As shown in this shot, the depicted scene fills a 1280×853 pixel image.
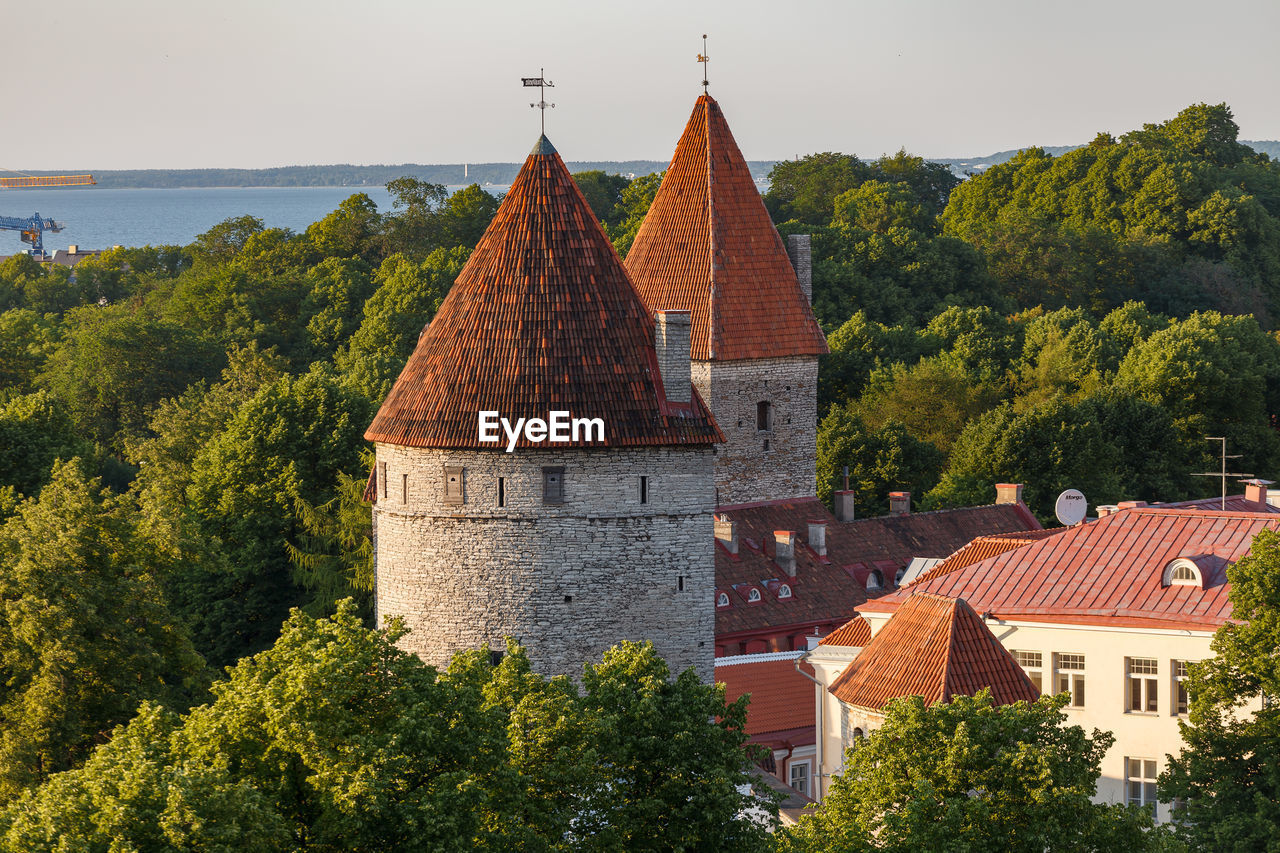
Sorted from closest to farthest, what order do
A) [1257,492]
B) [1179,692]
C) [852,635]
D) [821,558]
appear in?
[1179,692]
[852,635]
[821,558]
[1257,492]

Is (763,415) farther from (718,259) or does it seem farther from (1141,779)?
(1141,779)

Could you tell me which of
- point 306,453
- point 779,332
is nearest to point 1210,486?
point 779,332

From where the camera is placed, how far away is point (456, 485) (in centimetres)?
4378

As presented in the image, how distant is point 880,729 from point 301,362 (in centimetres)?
7206

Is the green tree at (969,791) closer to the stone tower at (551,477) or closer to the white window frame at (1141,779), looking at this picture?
the stone tower at (551,477)

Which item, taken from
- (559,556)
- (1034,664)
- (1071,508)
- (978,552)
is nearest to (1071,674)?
(1034,664)

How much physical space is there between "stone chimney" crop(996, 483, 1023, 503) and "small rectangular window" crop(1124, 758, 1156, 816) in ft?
83.3

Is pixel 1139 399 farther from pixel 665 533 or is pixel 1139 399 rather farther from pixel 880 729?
pixel 880 729

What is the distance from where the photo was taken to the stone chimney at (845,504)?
231ft

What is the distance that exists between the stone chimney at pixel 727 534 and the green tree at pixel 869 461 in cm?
1561

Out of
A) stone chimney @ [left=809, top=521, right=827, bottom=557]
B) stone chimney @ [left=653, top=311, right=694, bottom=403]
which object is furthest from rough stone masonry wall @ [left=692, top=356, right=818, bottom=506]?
stone chimney @ [left=653, top=311, right=694, bottom=403]

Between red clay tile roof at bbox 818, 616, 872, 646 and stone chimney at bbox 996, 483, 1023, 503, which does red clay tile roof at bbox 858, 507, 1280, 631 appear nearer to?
red clay tile roof at bbox 818, 616, 872, 646

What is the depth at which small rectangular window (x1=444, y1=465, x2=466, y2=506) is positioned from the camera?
4378 cm

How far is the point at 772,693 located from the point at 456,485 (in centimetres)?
1316
